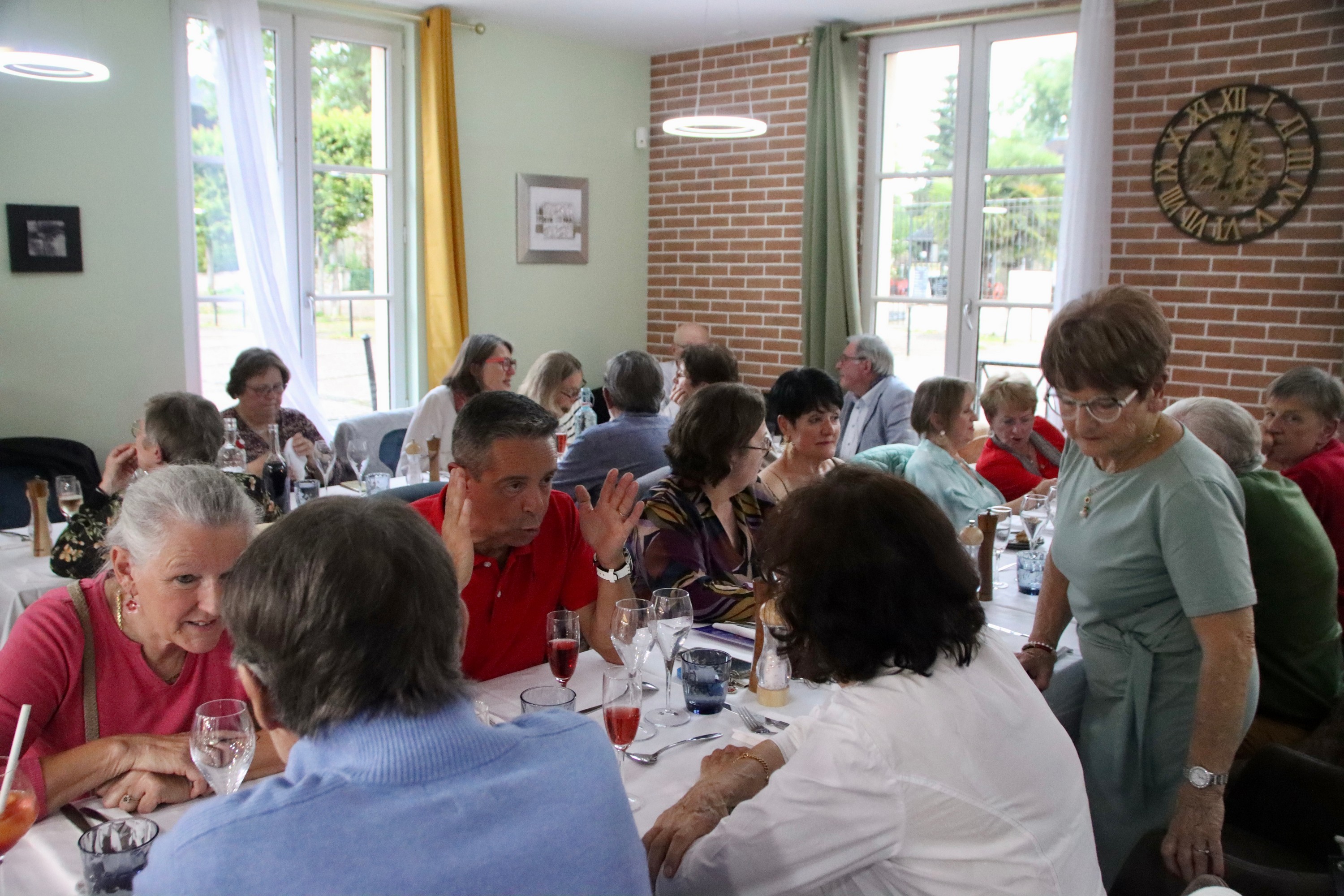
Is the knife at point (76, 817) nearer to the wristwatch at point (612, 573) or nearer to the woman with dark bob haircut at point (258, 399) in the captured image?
the wristwatch at point (612, 573)

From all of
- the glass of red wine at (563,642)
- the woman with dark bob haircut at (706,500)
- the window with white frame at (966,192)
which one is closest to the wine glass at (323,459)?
the woman with dark bob haircut at (706,500)

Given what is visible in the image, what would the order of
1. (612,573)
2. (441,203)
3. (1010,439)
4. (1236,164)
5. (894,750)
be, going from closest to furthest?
(894,750) → (612,573) → (1010,439) → (1236,164) → (441,203)

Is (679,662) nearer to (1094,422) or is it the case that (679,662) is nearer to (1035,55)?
(1094,422)

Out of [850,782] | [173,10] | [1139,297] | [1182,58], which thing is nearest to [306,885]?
[850,782]

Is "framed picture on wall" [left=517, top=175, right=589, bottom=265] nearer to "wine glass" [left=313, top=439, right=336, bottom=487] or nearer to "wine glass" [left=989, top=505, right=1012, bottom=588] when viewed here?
"wine glass" [left=313, top=439, right=336, bottom=487]

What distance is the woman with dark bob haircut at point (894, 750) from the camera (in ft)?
4.24

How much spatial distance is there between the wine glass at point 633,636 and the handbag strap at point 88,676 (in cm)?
90

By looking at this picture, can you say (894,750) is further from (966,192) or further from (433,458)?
(966,192)

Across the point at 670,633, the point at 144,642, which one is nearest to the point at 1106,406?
the point at 670,633

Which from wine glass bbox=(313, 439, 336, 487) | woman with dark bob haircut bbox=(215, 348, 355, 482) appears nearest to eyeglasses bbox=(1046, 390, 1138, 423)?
wine glass bbox=(313, 439, 336, 487)

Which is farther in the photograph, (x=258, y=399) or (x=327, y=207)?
(x=327, y=207)

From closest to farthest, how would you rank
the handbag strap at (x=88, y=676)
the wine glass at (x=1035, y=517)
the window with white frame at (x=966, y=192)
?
the handbag strap at (x=88, y=676) < the wine glass at (x=1035, y=517) < the window with white frame at (x=966, y=192)

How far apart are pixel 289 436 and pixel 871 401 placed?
9.38 feet

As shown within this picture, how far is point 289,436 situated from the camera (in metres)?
4.98
